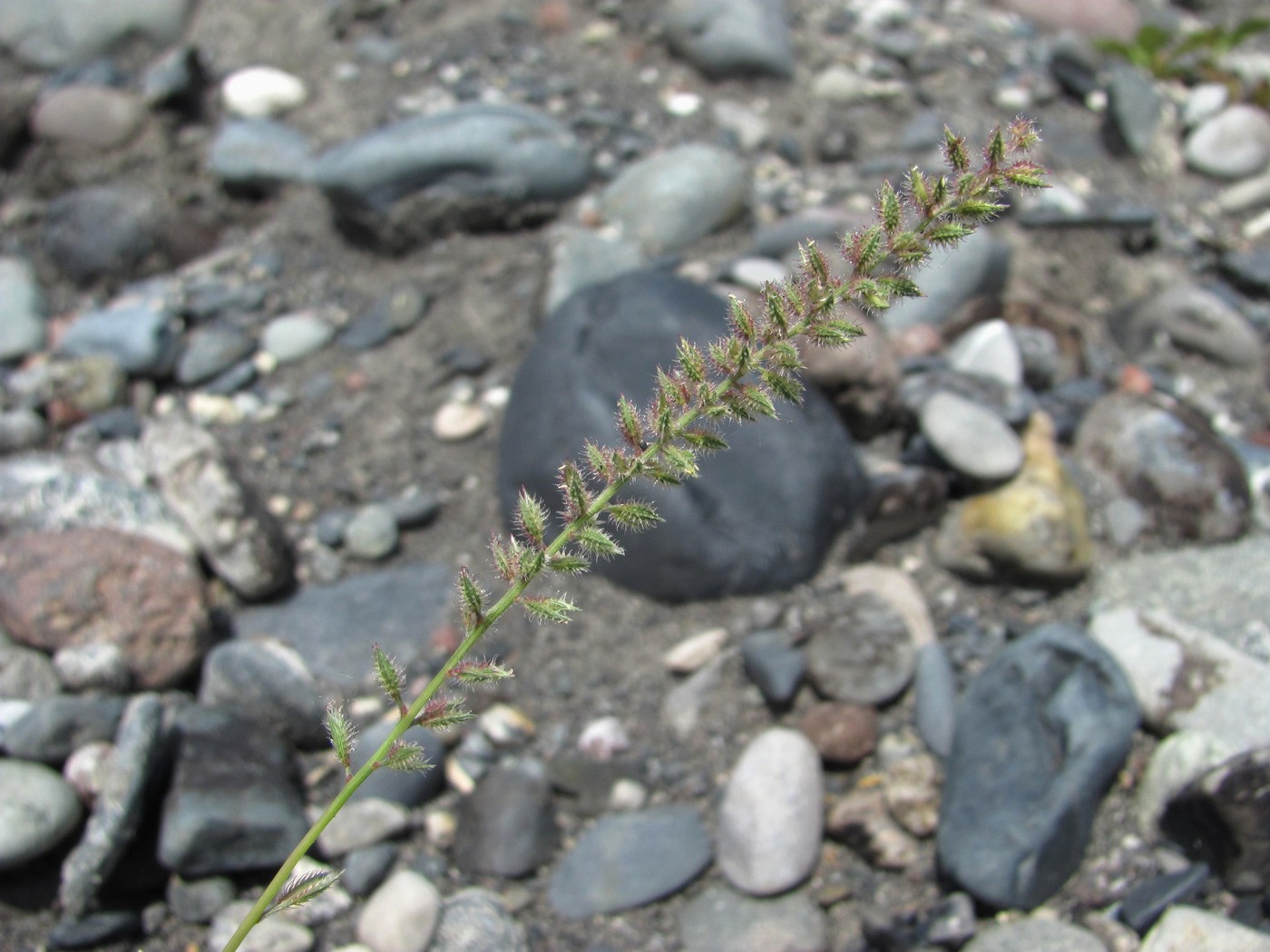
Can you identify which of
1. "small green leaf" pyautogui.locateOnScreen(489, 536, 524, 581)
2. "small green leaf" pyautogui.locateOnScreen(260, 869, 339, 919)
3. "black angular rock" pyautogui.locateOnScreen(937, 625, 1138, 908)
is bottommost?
"black angular rock" pyautogui.locateOnScreen(937, 625, 1138, 908)

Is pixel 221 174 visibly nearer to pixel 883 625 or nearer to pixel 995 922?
pixel 883 625

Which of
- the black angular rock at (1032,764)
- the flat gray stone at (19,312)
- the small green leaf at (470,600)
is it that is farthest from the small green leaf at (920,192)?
the flat gray stone at (19,312)

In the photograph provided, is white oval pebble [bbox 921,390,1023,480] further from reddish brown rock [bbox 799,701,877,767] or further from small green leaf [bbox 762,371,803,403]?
small green leaf [bbox 762,371,803,403]

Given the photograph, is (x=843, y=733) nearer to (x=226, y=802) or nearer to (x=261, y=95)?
(x=226, y=802)

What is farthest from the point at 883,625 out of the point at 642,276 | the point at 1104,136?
the point at 1104,136

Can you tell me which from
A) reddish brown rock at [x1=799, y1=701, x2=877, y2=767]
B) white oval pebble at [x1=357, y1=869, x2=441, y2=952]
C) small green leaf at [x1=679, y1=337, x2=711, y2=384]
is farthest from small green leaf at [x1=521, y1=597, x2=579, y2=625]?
reddish brown rock at [x1=799, y1=701, x2=877, y2=767]
